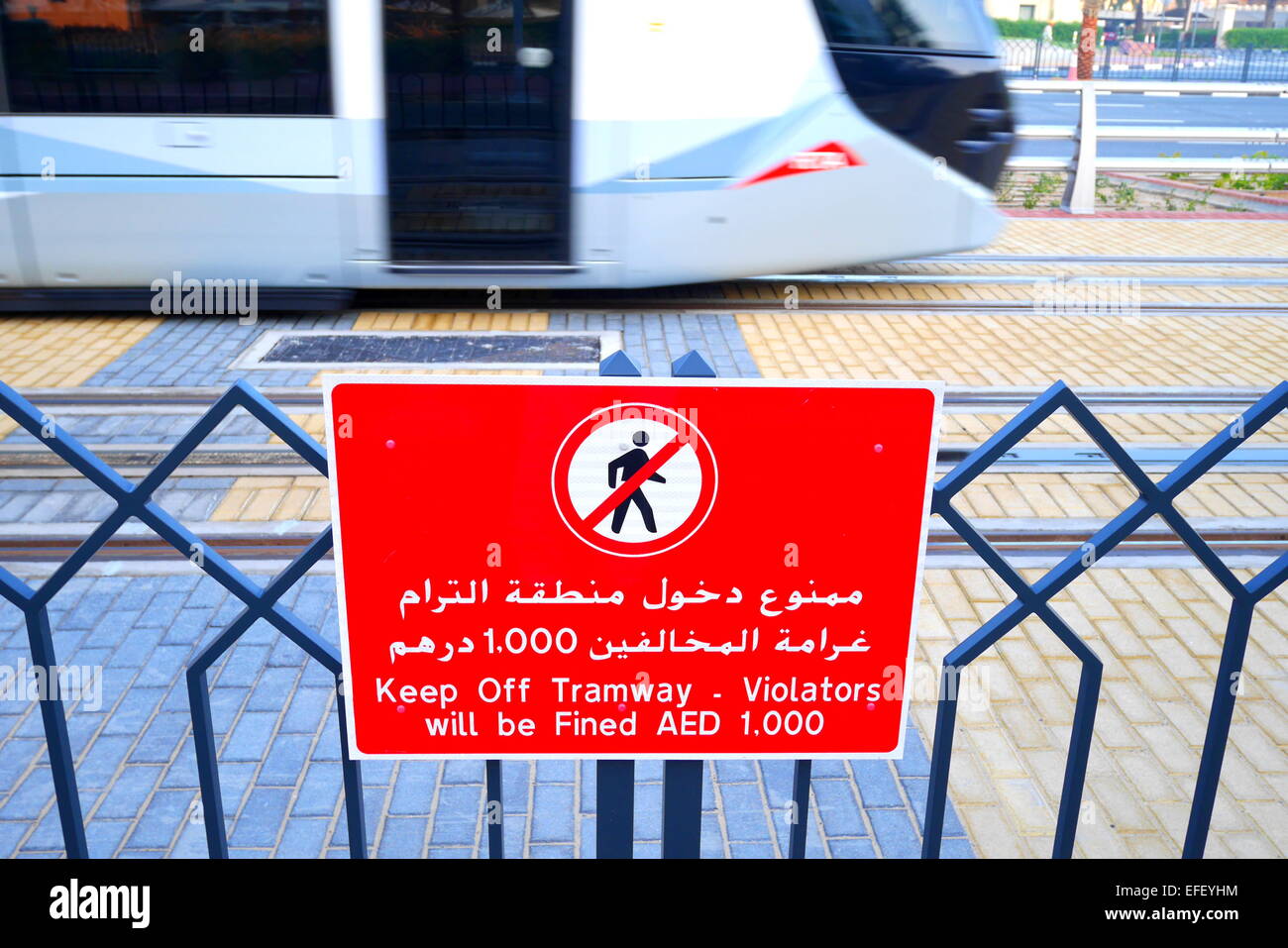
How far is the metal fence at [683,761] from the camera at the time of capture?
2062 mm

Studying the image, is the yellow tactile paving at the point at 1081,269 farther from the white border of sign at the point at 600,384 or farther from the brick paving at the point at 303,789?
the white border of sign at the point at 600,384

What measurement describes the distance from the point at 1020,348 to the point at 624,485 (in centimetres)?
697

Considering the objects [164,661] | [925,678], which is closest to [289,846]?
[164,661]

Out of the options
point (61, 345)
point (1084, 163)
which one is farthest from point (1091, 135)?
point (61, 345)

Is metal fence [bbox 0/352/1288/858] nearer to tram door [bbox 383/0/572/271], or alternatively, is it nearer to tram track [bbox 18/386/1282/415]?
tram track [bbox 18/386/1282/415]

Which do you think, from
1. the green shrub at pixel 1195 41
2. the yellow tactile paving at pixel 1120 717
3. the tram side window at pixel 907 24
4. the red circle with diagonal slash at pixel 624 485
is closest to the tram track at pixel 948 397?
the yellow tactile paving at pixel 1120 717

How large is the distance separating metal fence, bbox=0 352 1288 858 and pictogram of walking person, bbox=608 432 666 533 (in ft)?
0.46

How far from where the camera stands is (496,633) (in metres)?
2.13

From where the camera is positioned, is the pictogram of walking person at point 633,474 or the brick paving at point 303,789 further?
the brick paving at point 303,789

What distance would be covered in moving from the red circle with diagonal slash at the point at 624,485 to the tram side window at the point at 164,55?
6.84m

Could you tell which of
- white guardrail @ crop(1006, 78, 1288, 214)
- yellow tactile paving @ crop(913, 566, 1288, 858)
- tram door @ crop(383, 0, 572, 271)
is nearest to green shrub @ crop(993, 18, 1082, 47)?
white guardrail @ crop(1006, 78, 1288, 214)

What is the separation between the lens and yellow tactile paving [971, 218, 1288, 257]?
463 inches

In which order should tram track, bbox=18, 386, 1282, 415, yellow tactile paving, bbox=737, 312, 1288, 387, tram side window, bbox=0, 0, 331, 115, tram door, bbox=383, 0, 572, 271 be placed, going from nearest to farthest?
1. tram track, bbox=18, 386, 1282, 415
2. yellow tactile paving, bbox=737, 312, 1288, 387
3. tram side window, bbox=0, 0, 331, 115
4. tram door, bbox=383, 0, 572, 271

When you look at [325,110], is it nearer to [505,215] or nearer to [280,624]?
[505,215]
